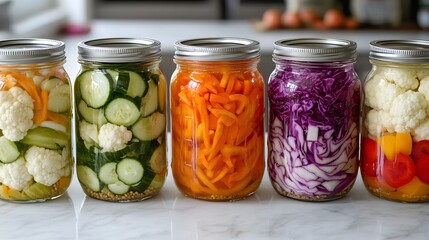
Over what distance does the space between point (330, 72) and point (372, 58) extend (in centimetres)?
8

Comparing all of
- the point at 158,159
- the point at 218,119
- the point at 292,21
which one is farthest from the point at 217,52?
the point at 292,21

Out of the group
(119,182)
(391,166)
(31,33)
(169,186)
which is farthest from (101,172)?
(31,33)

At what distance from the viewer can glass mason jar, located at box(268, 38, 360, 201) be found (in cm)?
115

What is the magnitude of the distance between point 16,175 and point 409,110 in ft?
2.01

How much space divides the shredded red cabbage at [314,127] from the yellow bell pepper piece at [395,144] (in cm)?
5

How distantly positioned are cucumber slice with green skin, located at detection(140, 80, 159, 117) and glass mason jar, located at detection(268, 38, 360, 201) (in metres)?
0.18

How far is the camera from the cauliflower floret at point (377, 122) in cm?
115

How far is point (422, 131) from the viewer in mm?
1134

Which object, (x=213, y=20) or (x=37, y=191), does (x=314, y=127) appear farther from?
(x=213, y=20)

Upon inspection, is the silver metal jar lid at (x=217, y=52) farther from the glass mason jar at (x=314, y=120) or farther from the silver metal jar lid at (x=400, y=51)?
the silver metal jar lid at (x=400, y=51)

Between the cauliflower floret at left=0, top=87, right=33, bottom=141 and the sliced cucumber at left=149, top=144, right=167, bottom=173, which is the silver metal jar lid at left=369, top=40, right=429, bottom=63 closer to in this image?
the sliced cucumber at left=149, top=144, right=167, bottom=173

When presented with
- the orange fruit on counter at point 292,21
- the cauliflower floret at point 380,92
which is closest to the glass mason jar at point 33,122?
the cauliflower floret at point 380,92

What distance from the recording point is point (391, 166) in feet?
3.84

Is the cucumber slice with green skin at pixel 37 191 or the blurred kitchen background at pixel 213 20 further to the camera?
the blurred kitchen background at pixel 213 20
